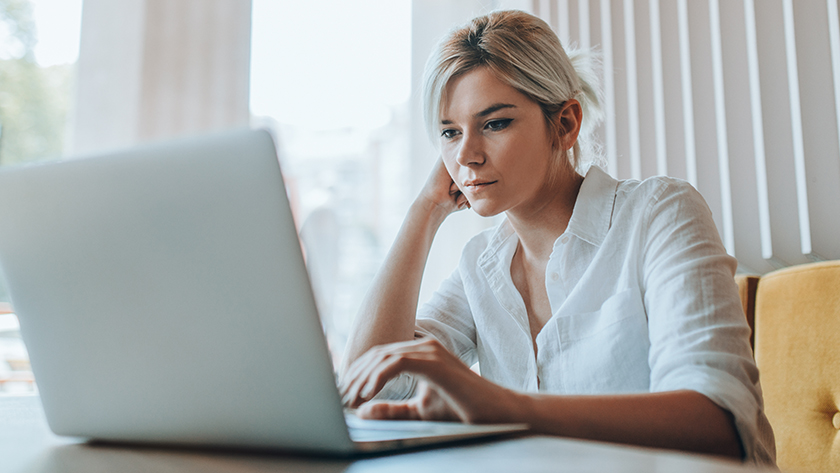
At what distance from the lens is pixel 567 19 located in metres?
2.01

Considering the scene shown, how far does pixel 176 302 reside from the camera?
419 mm

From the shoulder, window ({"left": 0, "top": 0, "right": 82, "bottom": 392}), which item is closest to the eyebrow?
the shoulder

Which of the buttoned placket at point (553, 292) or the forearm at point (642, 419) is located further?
the buttoned placket at point (553, 292)

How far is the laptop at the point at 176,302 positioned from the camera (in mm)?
371

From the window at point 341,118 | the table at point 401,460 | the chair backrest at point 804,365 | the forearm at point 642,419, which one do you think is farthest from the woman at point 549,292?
the window at point 341,118

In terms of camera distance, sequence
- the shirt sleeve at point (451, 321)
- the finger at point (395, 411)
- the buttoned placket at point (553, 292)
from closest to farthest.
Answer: the finger at point (395, 411)
the buttoned placket at point (553, 292)
the shirt sleeve at point (451, 321)

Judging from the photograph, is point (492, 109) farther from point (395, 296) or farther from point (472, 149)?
point (395, 296)

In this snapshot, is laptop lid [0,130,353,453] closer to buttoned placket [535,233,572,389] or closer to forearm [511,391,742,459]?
forearm [511,391,742,459]

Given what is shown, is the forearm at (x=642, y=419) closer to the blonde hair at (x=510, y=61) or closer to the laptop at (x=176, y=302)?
the laptop at (x=176, y=302)

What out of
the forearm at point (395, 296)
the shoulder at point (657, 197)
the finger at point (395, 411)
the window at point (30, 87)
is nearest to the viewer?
the finger at point (395, 411)

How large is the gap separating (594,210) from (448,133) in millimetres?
329

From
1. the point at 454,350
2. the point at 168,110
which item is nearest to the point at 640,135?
the point at 454,350

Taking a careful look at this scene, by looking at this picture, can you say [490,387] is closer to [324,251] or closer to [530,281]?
[530,281]

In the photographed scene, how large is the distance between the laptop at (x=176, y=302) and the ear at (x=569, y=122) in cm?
82
